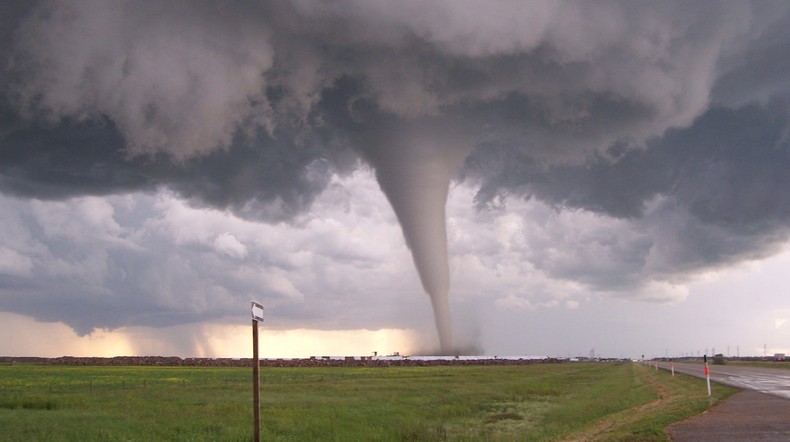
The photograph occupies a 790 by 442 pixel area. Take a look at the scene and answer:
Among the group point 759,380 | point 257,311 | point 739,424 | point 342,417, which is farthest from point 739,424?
point 759,380

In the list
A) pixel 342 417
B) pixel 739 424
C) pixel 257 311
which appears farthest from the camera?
pixel 342 417

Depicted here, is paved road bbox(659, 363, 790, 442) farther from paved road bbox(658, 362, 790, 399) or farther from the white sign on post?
the white sign on post

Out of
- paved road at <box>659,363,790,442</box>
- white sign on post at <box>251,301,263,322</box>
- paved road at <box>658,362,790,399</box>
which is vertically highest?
white sign on post at <box>251,301,263,322</box>

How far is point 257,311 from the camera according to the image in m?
15.9

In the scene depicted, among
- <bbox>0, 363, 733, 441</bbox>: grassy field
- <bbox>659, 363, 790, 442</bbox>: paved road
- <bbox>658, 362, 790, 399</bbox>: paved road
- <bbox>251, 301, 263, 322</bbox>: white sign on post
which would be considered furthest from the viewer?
<bbox>658, 362, 790, 399</bbox>: paved road

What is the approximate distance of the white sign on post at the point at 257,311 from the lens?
615 inches

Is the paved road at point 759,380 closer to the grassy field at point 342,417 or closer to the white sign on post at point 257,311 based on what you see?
the grassy field at point 342,417

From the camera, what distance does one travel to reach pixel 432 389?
2357 inches

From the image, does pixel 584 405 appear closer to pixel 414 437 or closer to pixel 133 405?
pixel 414 437

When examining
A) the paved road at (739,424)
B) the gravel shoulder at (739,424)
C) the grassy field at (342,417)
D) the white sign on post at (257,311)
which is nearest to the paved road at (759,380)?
the grassy field at (342,417)

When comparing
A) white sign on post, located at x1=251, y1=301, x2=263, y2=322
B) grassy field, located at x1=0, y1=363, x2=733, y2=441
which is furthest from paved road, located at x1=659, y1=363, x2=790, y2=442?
white sign on post, located at x1=251, y1=301, x2=263, y2=322

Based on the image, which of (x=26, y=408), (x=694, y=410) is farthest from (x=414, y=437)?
(x=26, y=408)

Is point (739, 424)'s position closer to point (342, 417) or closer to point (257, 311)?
point (257, 311)

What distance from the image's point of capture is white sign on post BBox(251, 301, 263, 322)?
15625 mm
